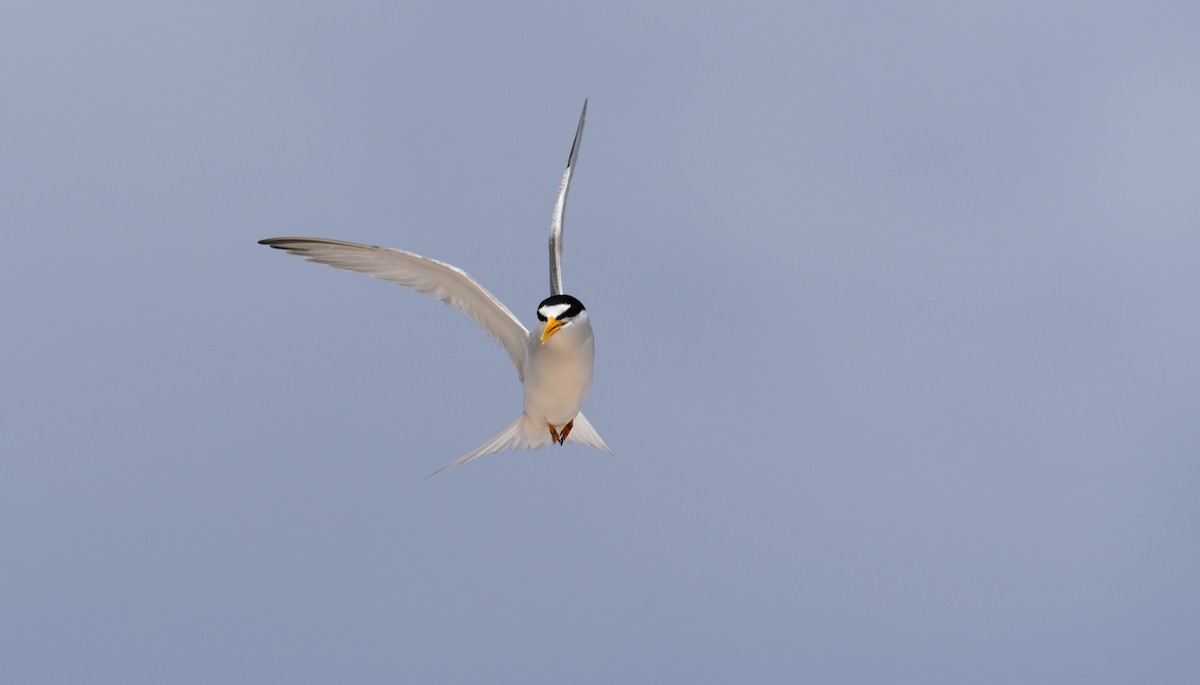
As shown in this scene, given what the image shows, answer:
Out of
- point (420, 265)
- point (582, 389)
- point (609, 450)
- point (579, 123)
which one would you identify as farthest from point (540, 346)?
point (579, 123)

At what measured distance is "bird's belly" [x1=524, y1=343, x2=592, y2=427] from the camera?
11898 mm

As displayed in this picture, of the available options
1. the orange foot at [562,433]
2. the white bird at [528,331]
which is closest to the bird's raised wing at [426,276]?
the white bird at [528,331]

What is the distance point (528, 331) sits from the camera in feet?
41.9

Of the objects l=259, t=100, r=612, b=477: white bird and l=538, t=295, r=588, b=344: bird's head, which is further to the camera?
l=259, t=100, r=612, b=477: white bird

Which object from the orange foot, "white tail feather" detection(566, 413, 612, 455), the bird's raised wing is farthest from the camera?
"white tail feather" detection(566, 413, 612, 455)

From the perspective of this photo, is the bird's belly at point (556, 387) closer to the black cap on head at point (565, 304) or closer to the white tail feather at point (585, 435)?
the black cap on head at point (565, 304)

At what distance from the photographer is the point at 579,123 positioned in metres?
15.4

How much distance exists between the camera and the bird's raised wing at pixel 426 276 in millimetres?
12195

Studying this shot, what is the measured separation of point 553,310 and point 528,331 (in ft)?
4.25

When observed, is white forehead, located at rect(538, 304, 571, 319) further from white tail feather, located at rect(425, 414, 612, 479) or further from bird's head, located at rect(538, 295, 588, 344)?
white tail feather, located at rect(425, 414, 612, 479)

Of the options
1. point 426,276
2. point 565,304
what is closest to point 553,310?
point 565,304

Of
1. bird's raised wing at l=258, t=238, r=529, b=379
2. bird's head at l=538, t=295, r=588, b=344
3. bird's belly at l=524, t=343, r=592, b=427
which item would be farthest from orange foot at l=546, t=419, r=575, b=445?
bird's head at l=538, t=295, r=588, b=344

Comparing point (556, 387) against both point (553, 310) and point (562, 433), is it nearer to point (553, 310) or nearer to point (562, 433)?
point (553, 310)

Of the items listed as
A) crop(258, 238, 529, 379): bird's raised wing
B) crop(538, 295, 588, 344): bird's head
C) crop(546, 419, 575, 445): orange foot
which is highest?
crop(258, 238, 529, 379): bird's raised wing
